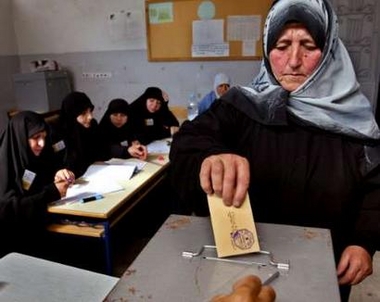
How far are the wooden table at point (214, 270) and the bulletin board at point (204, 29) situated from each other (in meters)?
3.30

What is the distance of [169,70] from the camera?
3.98 m

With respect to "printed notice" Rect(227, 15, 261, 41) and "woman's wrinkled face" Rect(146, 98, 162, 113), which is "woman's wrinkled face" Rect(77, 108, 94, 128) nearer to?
"woman's wrinkled face" Rect(146, 98, 162, 113)

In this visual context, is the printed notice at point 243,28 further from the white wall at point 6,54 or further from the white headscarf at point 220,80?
the white wall at point 6,54

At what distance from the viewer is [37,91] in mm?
3836

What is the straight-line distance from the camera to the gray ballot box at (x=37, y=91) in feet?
12.5

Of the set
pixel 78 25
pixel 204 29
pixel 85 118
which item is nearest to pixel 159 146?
pixel 85 118

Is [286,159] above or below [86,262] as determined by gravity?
above

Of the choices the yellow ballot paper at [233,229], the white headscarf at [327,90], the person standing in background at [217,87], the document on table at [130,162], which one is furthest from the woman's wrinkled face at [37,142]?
the person standing in background at [217,87]

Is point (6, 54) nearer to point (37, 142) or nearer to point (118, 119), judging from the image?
point (118, 119)

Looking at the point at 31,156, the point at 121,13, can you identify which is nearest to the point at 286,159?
the point at 31,156

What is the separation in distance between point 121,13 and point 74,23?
0.60 metres

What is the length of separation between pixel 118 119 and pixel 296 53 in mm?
2312

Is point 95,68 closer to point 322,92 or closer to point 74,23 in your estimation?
point 74,23

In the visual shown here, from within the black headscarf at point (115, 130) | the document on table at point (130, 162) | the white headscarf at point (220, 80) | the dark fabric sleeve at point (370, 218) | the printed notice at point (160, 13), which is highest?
the printed notice at point (160, 13)
